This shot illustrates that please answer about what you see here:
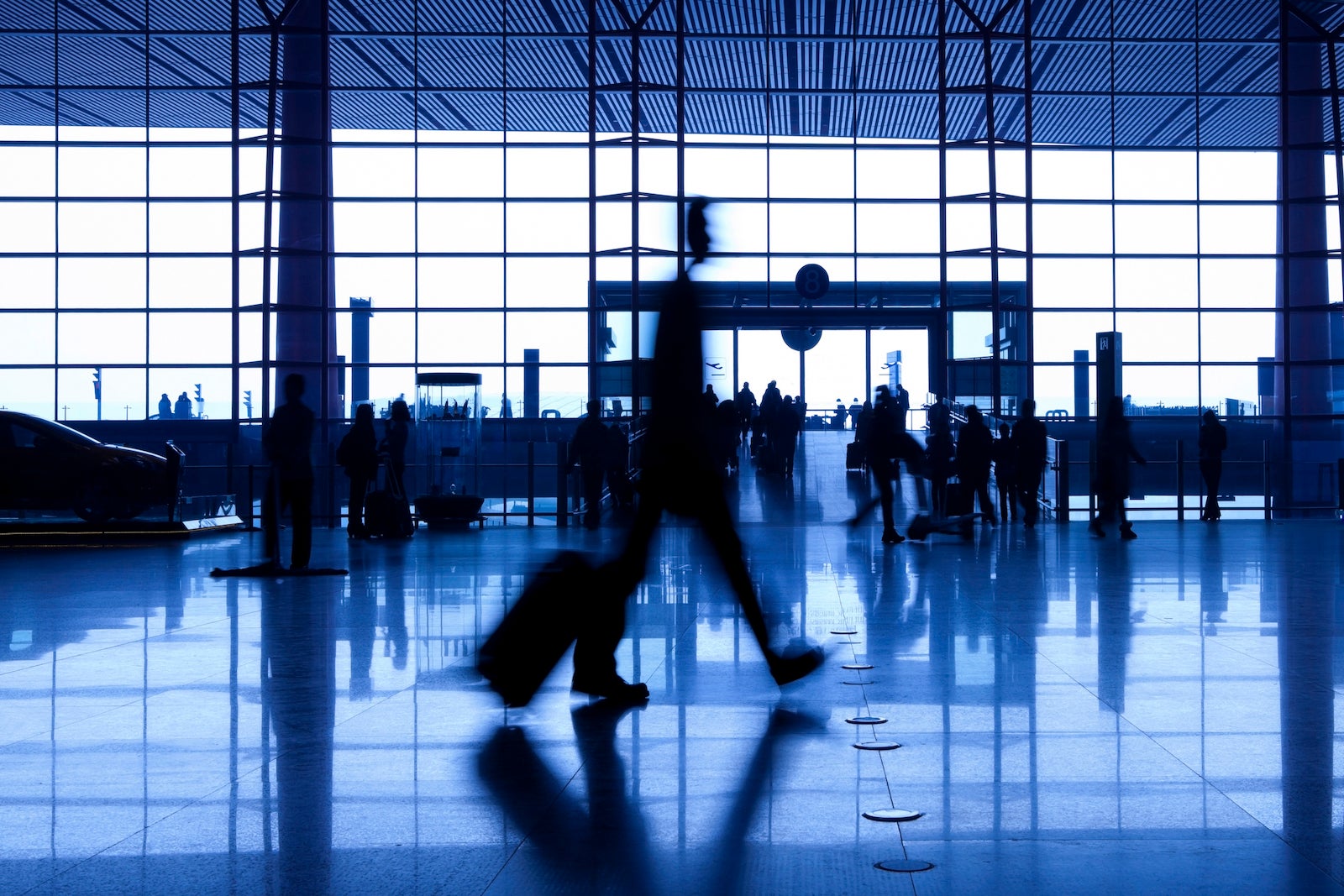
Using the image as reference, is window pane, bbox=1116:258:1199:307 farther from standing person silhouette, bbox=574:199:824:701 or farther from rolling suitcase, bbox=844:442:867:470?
standing person silhouette, bbox=574:199:824:701

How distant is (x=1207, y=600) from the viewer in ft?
25.8

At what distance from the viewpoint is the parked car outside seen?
1498cm

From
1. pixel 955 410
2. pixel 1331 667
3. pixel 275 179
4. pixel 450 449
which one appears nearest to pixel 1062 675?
pixel 1331 667

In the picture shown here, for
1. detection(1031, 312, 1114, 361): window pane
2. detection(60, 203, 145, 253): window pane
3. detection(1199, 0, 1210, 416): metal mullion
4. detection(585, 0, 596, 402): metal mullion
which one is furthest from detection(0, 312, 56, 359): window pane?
detection(1199, 0, 1210, 416): metal mullion

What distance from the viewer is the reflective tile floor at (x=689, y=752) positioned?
2.81 m

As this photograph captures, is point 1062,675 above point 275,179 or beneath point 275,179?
beneath

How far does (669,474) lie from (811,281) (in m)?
18.6

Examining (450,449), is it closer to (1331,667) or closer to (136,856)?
(1331,667)

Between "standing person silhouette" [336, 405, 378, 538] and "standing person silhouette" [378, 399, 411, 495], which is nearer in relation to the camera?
"standing person silhouette" [336, 405, 378, 538]

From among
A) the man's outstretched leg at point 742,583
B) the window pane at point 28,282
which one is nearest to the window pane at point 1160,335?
the window pane at point 28,282

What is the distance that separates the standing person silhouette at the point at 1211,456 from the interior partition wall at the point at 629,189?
17.2 feet

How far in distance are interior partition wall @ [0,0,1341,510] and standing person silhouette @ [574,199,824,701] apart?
18353mm

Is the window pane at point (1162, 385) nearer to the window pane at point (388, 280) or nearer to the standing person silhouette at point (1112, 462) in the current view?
the standing person silhouette at point (1112, 462)

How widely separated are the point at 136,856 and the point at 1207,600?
260 inches
